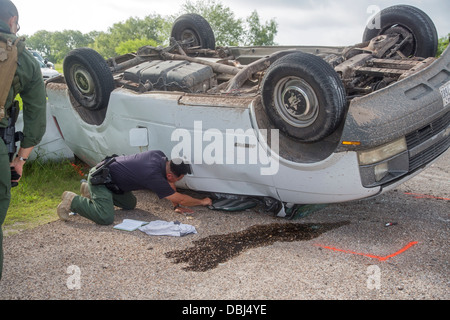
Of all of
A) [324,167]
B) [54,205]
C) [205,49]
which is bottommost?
[54,205]

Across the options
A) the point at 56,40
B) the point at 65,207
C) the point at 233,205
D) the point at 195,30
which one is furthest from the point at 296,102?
the point at 56,40

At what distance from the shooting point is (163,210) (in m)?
4.72

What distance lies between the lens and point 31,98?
304cm

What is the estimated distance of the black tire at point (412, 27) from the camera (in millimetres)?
4871

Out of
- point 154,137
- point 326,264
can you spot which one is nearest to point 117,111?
point 154,137

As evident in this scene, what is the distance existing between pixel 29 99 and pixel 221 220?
2.03 meters

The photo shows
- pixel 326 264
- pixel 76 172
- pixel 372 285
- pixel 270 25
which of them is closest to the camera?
pixel 372 285

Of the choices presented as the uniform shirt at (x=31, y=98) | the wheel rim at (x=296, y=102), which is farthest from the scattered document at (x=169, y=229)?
the uniform shirt at (x=31, y=98)

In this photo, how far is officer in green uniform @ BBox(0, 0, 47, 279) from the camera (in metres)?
2.82

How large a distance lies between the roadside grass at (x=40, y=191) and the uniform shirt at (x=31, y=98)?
161 cm

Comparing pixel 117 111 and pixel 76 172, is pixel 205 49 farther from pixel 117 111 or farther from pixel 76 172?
pixel 76 172

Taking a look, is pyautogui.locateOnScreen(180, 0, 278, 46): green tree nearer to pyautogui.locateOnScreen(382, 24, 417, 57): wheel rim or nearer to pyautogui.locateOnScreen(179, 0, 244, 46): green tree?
pyautogui.locateOnScreen(179, 0, 244, 46): green tree

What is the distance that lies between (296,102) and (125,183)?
6.01 ft

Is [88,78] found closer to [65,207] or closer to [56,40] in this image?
[65,207]
